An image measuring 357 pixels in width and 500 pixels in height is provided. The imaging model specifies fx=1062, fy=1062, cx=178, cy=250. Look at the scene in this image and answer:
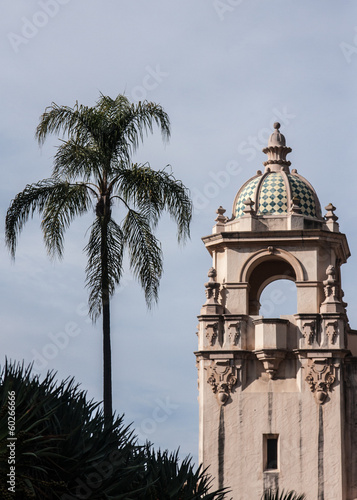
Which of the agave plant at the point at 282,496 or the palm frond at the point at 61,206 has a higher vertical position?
the palm frond at the point at 61,206

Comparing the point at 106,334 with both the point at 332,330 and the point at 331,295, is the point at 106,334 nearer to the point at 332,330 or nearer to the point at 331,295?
the point at 332,330

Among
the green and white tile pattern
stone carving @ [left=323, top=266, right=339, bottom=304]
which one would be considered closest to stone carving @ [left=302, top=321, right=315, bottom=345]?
stone carving @ [left=323, top=266, right=339, bottom=304]

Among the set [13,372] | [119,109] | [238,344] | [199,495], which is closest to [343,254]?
[238,344]

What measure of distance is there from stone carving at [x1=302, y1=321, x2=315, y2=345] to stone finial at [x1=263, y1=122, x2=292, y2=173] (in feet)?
19.3

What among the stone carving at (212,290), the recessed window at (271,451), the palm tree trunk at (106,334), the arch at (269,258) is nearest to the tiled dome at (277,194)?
the arch at (269,258)

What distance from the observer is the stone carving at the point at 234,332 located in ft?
113

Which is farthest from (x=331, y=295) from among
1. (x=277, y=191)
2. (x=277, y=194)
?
(x=277, y=191)

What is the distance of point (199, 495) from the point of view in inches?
928

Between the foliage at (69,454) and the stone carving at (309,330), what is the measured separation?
11157 millimetres

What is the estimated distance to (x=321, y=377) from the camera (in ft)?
111

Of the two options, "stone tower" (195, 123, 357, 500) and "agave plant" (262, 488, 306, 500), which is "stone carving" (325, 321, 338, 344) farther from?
"agave plant" (262, 488, 306, 500)

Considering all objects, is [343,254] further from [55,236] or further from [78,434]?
[78,434]

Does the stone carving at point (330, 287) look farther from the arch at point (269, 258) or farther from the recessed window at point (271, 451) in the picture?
the recessed window at point (271, 451)

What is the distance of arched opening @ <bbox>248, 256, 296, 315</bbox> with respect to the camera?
37.8 m
